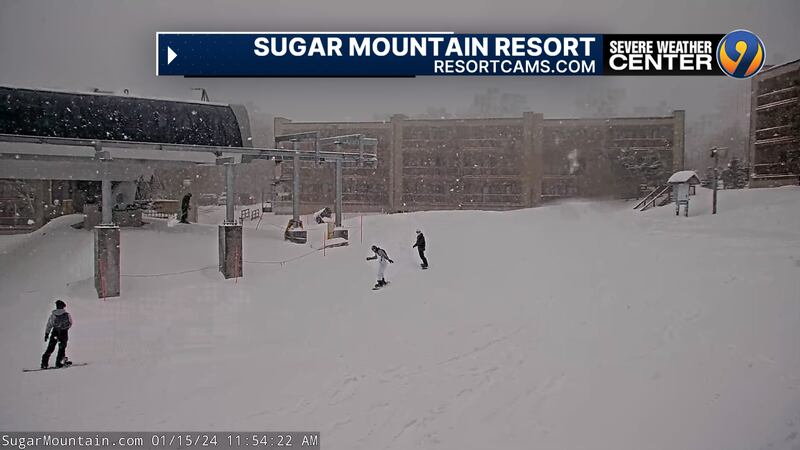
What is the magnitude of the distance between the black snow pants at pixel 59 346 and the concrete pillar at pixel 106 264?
3466 millimetres

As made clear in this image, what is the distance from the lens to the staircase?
24.8 m

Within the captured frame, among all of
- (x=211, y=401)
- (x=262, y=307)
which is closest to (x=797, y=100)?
(x=262, y=307)

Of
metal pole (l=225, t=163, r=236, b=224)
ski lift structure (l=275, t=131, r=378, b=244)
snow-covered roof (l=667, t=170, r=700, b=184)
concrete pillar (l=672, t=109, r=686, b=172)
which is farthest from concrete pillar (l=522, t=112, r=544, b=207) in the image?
metal pole (l=225, t=163, r=236, b=224)

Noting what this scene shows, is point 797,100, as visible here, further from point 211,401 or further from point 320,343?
point 211,401

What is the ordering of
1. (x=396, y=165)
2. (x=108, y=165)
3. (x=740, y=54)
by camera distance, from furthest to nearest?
(x=396, y=165) < (x=108, y=165) < (x=740, y=54)

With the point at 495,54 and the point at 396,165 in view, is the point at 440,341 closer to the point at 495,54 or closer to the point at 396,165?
the point at 495,54

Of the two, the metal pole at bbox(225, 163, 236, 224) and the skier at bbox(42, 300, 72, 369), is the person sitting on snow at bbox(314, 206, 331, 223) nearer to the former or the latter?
the metal pole at bbox(225, 163, 236, 224)

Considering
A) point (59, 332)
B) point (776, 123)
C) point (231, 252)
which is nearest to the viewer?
point (59, 332)

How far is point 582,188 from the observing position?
2248cm

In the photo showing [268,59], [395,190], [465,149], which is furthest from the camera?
[465,149]

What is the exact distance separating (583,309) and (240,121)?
1208 centimetres

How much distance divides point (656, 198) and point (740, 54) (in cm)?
1979

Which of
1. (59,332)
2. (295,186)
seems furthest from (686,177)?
(59,332)

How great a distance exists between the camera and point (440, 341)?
32.2 feet
